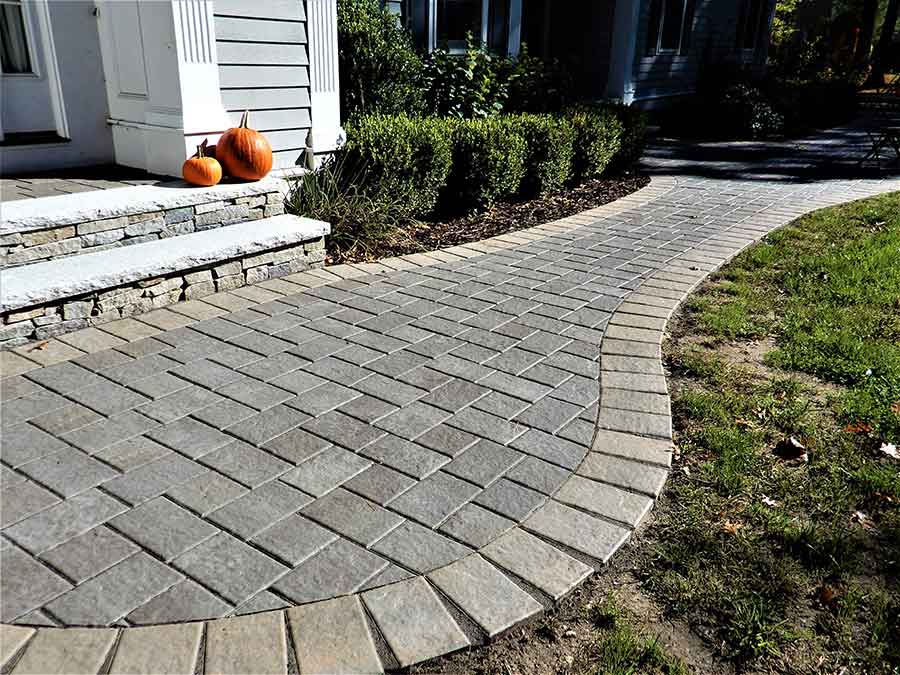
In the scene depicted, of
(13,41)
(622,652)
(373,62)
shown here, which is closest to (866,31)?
(373,62)

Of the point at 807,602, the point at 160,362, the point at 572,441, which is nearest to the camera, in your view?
the point at 807,602

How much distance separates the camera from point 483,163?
21.7 ft

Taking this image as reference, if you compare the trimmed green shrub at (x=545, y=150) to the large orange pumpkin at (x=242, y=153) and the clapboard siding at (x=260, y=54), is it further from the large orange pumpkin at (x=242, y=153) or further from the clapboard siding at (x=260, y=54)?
the large orange pumpkin at (x=242, y=153)

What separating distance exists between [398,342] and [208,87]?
104 inches

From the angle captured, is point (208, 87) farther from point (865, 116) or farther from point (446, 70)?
point (865, 116)

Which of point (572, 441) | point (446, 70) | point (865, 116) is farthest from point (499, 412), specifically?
point (865, 116)

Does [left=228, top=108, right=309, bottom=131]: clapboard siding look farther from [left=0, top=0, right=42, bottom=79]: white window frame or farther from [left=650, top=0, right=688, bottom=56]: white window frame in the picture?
[left=650, top=0, right=688, bottom=56]: white window frame

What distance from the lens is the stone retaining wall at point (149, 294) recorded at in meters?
3.71

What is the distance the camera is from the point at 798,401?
339 centimetres

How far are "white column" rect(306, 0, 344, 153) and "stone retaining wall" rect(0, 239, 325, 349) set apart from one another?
151cm

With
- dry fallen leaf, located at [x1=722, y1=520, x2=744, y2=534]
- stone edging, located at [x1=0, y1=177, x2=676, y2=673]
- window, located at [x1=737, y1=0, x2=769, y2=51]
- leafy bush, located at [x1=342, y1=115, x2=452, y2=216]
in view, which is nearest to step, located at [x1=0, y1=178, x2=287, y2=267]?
leafy bush, located at [x1=342, y1=115, x2=452, y2=216]

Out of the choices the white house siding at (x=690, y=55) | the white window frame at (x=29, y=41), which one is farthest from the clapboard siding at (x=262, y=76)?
the white house siding at (x=690, y=55)

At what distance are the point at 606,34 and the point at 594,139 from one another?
5.96m

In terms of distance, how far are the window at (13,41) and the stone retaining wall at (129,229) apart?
1908 mm
